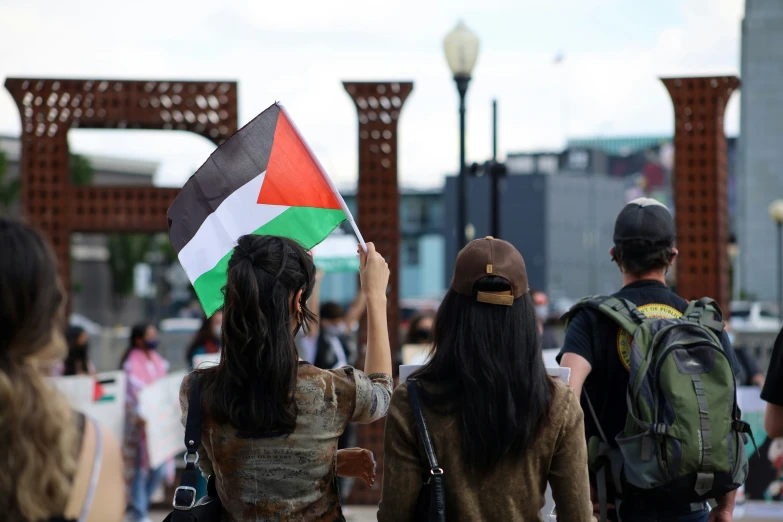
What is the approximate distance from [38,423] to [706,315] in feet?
8.76

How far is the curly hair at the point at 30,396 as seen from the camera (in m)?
2.14

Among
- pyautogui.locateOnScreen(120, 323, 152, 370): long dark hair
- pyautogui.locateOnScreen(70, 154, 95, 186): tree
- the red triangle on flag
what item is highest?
A: pyautogui.locateOnScreen(70, 154, 95, 186): tree

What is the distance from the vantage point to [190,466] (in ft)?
10.7

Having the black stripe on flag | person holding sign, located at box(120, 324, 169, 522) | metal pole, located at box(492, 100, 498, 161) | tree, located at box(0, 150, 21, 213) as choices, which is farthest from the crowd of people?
tree, located at box(0, 150, 21, 213)

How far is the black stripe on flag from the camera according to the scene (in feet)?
15.2

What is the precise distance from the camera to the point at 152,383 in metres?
9.49

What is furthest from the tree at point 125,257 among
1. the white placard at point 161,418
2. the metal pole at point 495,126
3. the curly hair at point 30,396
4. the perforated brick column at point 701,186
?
the curly hair at point 30,396

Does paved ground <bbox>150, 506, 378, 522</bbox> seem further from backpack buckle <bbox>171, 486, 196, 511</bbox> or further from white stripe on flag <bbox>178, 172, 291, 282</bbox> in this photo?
backpack buckle <bbox>171, 486, 196, 511</bbox>

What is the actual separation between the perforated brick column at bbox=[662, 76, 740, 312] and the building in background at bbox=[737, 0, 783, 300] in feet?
134

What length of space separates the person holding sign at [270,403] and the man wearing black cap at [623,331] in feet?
3.54

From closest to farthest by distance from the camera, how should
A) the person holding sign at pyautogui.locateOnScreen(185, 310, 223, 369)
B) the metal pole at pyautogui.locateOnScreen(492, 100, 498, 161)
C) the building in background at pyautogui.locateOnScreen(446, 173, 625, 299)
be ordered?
the person holding sign at pyautogui.locateOnScreen(185, 310, 223, 369), the metal pole at pyautogui.locateOnScreen(492, 100, 498, 161), the building in background at pyautogui.locateOnScreen(446, 173, 625, 299)

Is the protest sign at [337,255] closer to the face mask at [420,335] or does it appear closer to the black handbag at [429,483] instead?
the face mask at [420,335]

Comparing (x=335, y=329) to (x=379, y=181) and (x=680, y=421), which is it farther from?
(x=680, y=421)

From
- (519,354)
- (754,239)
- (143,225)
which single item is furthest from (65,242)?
(754,239)
